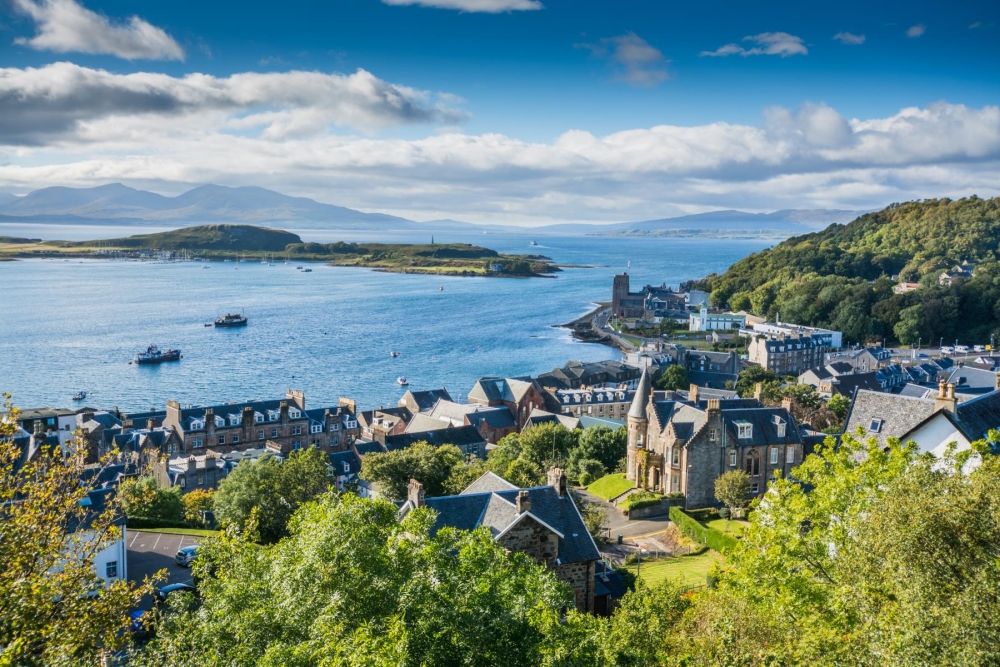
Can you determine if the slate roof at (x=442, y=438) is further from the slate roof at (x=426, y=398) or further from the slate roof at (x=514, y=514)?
the slate roof at (x=514, y=514)

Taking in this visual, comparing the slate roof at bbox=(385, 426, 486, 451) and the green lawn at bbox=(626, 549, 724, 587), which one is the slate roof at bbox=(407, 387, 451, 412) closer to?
the slate roof at bbox=(385, 426, 486, 451)

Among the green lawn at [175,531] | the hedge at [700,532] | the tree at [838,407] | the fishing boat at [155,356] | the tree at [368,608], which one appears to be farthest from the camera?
the fishing boat at [155,356]

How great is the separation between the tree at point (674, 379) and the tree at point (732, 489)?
181ft

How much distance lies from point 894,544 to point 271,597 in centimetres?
1233

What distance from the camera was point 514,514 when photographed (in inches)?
1177

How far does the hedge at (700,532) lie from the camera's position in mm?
41969

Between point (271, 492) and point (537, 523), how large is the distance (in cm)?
1758

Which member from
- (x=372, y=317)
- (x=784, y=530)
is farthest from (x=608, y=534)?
(x=372, y=317)

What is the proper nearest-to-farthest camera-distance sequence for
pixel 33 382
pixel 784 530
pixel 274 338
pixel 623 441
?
pixel 784 530 < pixel 623 441 < pixel 33 382 < pixel 274 338

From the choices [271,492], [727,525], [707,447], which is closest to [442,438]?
[707,447]

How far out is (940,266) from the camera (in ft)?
641

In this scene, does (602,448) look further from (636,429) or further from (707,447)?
(707,447)

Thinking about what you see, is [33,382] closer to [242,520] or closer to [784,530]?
[242,520]

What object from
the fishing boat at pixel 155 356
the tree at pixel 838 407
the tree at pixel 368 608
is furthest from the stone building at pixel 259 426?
the fishing boat at pixel 155 356
